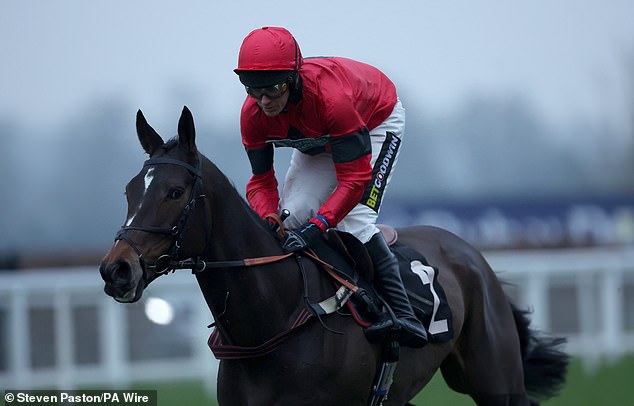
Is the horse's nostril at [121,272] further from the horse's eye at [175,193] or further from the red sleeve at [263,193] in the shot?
the red sleeve at [263,193]

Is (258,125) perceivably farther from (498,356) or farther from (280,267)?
(498,356)

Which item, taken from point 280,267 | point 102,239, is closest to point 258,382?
point 280,267

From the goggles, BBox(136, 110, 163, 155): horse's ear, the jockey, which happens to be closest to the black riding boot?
the jockey

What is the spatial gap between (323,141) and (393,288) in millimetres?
728

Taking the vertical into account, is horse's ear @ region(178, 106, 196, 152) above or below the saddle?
above

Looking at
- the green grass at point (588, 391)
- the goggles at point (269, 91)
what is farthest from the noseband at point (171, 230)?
the green grass at point (588, 391)

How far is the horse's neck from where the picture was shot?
405 centimetres

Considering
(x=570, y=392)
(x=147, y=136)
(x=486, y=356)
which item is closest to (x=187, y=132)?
(x=147, y=136)

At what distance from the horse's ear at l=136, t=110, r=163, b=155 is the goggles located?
1.44ft

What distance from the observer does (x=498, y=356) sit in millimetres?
5305

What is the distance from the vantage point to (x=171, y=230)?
12.2ft

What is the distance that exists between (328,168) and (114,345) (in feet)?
16.0

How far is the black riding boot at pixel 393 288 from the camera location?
452 cm

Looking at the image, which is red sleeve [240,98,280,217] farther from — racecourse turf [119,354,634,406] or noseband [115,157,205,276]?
racecourse turf [119,354,634,406]
